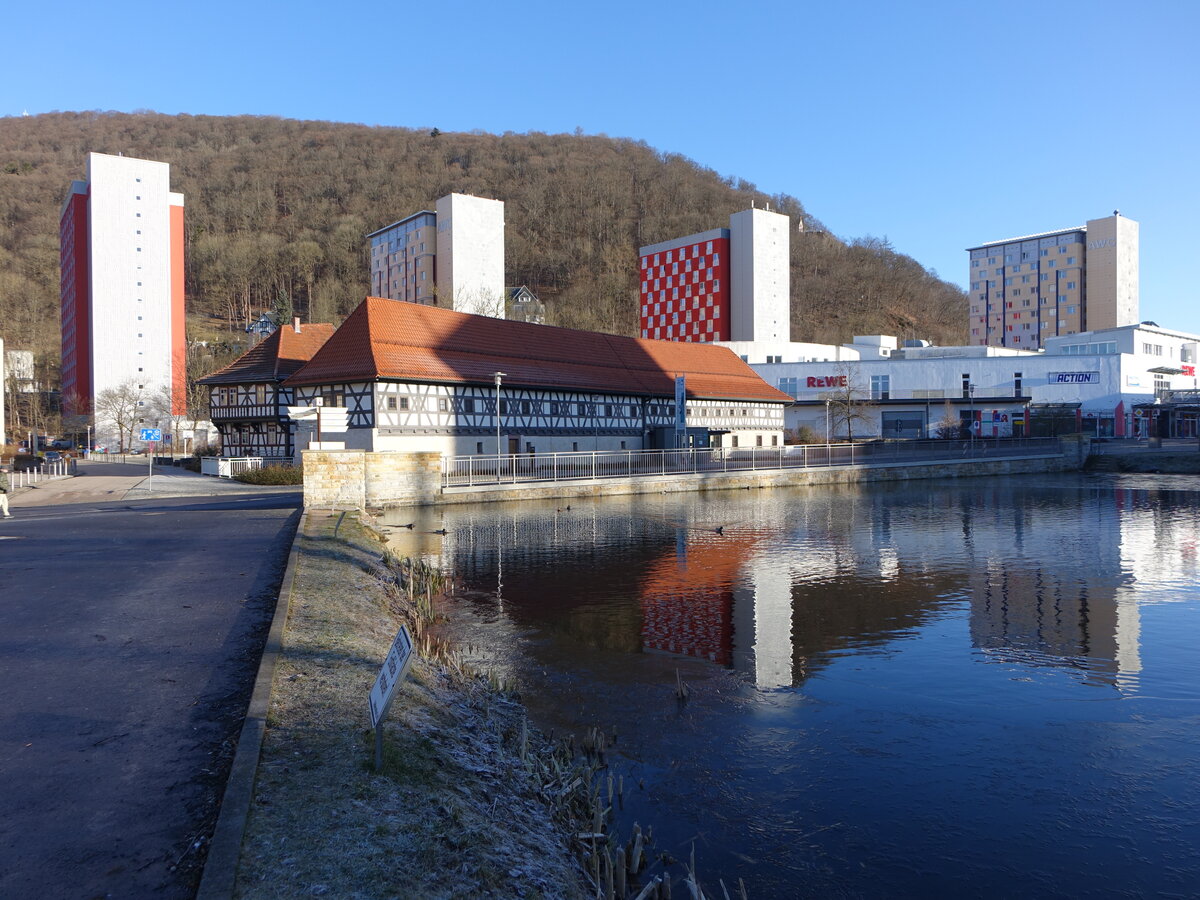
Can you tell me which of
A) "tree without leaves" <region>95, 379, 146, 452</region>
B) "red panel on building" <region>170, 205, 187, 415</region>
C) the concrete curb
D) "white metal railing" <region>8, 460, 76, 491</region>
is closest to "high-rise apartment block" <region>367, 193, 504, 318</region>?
"red panel on building" <region>170, 205, 187, 415</region>

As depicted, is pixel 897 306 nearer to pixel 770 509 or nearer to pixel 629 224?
pixel 629 224

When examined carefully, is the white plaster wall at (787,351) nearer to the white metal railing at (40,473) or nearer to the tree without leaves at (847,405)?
the tree without leaves at (847,405)

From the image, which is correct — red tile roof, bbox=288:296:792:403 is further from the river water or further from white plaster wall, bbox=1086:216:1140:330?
white plaster wall, bbox=1086:216:1140:330

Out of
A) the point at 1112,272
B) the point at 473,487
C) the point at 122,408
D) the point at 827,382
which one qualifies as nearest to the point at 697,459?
the point at 473,487

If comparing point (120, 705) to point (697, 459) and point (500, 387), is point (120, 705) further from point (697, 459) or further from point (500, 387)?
point (500, 387)

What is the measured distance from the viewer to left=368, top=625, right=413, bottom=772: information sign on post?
4355 mm

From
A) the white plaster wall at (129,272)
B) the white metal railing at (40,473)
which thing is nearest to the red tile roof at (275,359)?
the white metal railing at (40,473)

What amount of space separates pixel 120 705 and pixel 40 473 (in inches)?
1661

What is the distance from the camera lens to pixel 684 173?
114 metres

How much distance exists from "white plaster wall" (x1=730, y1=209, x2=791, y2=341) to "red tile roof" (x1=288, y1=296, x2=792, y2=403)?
2638 cm

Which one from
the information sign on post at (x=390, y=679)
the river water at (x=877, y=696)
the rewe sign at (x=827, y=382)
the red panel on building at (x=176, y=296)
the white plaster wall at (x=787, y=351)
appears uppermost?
the red panel on building at (x=176, y=296)

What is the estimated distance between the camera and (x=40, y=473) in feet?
132

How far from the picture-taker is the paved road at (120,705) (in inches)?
150

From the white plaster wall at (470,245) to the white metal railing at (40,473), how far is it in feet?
142
